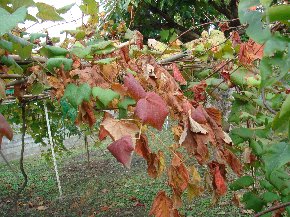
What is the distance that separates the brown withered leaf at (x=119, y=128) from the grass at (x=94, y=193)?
2.61 meters

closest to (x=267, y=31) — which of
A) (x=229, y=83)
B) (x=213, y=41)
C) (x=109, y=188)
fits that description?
(x=229, y=83)

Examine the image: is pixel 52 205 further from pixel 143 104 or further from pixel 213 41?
pixel 143 104

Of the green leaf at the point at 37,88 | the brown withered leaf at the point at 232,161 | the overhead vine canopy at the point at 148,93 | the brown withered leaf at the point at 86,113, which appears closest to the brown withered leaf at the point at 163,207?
the overhead vine canopy at the point at 148,93

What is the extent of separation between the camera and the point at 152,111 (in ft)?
2.98

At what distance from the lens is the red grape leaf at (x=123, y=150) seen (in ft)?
2.60

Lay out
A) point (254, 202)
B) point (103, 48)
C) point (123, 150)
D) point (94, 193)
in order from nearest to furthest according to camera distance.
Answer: point (123, 150), point (103, 48), point (254, 202), point (94, 193)

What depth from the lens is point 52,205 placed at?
17.0 ft

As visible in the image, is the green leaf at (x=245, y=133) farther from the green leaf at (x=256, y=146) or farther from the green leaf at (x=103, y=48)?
the green leaf at (x=103, y=48)

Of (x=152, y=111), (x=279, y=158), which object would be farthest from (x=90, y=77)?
(x=279, y=158)

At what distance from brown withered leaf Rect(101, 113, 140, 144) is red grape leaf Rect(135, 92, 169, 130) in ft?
0.16

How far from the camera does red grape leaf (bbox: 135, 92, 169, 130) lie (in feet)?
2.93

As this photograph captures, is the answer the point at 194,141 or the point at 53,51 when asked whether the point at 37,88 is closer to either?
the point at 53,51

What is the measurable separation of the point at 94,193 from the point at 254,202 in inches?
162

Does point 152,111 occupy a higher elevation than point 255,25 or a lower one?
lower
